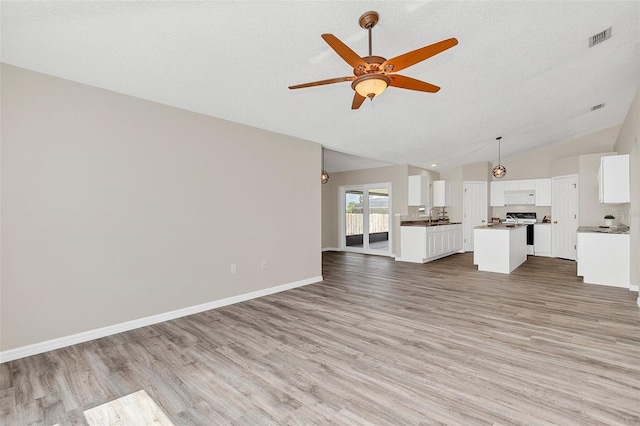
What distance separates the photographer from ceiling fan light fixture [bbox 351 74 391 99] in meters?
2.16

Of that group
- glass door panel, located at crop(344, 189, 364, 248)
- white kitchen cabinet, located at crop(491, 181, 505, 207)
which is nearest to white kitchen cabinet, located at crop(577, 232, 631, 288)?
white kitchen cabinet, located at crop(491, 181, 505, 207)

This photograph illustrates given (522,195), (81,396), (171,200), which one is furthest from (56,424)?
(522,195)

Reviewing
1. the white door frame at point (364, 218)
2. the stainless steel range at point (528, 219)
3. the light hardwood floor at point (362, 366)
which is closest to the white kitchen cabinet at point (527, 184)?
the stainless steel range at point (528, 219)

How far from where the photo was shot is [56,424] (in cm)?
185

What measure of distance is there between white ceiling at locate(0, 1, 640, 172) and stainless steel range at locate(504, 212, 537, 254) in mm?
4352

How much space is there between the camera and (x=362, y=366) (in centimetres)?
251

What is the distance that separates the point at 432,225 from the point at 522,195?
335 cm

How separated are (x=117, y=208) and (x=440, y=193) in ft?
26.6

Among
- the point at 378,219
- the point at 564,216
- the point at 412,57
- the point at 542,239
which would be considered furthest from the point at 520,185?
the point at 412,57

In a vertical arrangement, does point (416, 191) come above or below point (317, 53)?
below

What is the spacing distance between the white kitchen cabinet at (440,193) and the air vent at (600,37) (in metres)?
5.74

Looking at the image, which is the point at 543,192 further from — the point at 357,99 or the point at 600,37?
the point at 357,99

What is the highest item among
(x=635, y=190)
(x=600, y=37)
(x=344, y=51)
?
(x=600, y=37)

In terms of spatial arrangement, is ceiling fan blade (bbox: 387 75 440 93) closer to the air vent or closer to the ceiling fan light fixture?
the ceiling fan light fixture
